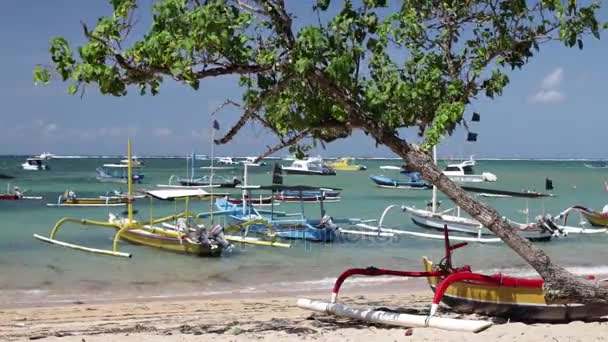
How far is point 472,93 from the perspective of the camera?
8.76 metres

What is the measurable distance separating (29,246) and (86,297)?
8.76 meters

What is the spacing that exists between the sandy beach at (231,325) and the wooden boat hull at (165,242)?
17.2 feet

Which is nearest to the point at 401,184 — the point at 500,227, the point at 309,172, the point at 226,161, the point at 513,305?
the point at 309,172

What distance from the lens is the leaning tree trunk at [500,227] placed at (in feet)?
26.8

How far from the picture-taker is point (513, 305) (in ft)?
31.0

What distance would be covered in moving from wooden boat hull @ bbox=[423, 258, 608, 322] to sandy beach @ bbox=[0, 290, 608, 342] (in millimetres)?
171

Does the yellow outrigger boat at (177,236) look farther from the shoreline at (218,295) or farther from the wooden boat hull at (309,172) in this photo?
the wooden boat hull at (309,172)

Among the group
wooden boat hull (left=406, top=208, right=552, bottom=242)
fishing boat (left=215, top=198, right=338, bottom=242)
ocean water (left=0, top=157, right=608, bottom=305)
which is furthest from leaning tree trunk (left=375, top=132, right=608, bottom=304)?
wooden boat hull (left=406, top=208, right=552, bottom=242)

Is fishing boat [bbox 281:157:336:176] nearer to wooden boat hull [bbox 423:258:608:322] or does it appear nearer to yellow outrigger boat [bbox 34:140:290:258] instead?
yellow outrigger boat [bbox 34:140:290:258]

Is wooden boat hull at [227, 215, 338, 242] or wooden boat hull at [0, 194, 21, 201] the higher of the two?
wooden boat hull at [227, 215, 338, 242]

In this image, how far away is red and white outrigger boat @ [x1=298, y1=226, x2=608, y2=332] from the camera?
8370mm

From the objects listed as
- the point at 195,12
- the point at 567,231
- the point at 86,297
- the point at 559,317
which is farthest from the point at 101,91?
the point at 567,231

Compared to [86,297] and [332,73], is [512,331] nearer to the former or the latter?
[332,73]

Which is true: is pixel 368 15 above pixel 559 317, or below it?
above
